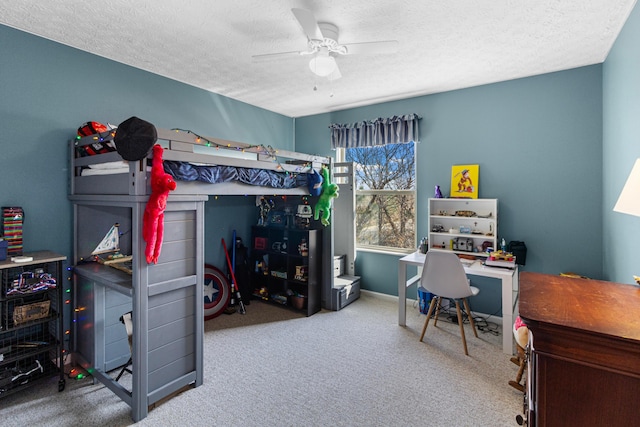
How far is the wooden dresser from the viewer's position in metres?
0.86

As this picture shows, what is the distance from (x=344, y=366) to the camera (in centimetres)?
256

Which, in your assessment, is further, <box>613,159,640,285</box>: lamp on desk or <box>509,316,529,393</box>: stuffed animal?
<box>509,316,529,393</box>: stuffed animal

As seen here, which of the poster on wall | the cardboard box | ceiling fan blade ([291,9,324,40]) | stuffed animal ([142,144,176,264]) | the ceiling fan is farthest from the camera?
the cardboard box

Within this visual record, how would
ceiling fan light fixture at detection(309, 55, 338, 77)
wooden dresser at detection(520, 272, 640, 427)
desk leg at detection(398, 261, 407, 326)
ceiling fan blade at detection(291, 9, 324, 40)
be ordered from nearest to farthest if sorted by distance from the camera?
wooden dresser at detection(520, 272, 640, 427) < ceiling fan blade at detection(291, 9, 324, 40) < ceiling fan light fixture at detection(309, 55, 338, 77) < desk leg at detection(398, 261, 407, 326)

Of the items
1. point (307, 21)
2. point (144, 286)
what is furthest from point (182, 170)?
point (307, 21)

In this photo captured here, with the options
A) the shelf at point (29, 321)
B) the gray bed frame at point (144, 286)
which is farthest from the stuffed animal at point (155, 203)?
the shelf at point (29, 321)

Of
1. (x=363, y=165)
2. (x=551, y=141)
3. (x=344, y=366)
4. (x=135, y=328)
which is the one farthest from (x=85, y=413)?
(x=551, y=141)

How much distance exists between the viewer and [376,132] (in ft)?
13.4

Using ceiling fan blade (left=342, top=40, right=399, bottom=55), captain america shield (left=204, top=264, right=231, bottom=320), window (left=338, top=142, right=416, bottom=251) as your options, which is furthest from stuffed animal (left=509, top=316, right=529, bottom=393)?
captain america shield (left=204, top=264, right=231, bottom=320)

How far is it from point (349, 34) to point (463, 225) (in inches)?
92.5

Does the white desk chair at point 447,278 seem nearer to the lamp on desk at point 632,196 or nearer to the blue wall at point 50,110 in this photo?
the lamp on desk at point 632,196

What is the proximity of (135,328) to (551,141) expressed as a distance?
152 inches

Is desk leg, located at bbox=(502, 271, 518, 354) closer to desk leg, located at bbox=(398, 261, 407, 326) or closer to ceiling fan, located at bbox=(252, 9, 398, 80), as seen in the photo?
desk leg, located at bbox=(398, 261, 407, 326)

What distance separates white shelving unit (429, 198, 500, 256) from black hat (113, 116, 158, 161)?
2884mm
